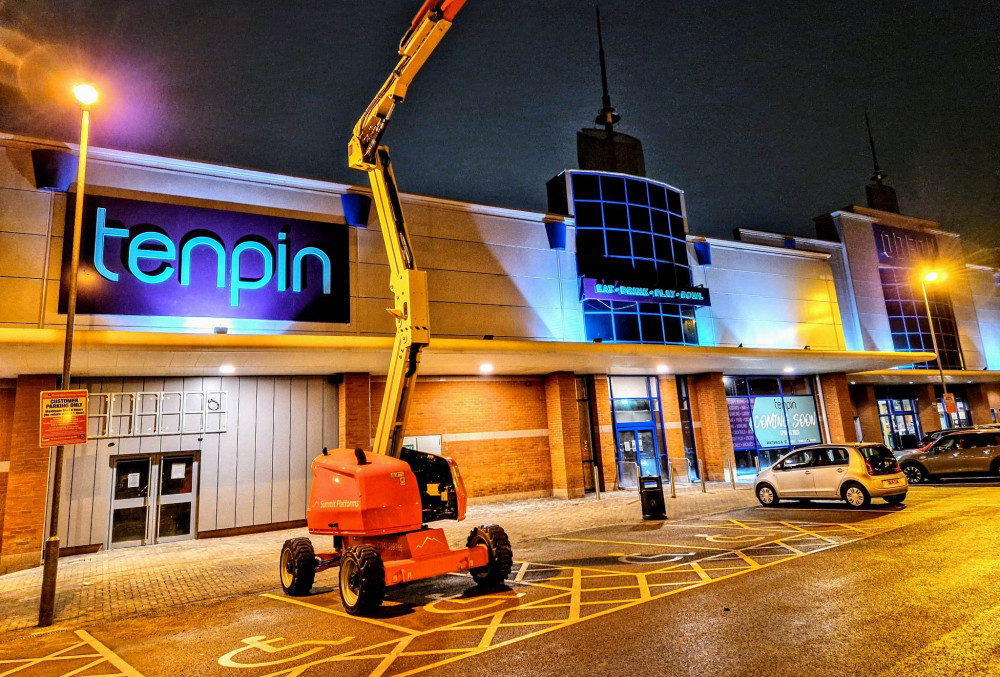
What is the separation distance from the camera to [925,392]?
102ft

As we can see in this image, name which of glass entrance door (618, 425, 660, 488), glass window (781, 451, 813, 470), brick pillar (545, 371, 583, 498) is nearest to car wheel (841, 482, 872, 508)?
glass window (781, 451, 813, 470)

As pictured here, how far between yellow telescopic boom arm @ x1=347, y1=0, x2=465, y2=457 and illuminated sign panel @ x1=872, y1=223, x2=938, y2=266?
31024 millimetres

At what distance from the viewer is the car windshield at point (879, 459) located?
13.0 meters

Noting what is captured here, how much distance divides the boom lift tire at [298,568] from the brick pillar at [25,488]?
25.5 feet

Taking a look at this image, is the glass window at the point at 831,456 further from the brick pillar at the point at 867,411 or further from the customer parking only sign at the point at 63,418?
the brick pillar at the point at 867,411

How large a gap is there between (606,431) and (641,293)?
5.28 metres

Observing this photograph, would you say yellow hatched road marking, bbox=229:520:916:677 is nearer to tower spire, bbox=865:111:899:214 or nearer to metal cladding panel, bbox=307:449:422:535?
metal cladding panel, bbox=307:449:422:535

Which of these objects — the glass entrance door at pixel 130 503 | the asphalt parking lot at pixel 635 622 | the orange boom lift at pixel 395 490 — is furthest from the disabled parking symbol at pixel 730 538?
the glass entrance door at pixel 130 503

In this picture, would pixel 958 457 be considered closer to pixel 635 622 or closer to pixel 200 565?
pixel 635 622

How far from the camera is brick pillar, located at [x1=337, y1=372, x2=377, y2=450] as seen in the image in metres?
15.4

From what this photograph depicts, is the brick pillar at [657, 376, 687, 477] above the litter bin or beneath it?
above

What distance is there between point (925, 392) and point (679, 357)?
22.6 m

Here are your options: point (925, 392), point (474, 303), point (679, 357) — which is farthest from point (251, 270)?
point (925, 392)

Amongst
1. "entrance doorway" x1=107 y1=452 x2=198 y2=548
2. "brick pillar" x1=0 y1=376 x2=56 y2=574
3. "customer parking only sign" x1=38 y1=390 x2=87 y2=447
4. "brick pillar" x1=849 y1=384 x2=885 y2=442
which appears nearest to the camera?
"customer parking only sign" x1=38 y1=390 x2=87 y2=447
